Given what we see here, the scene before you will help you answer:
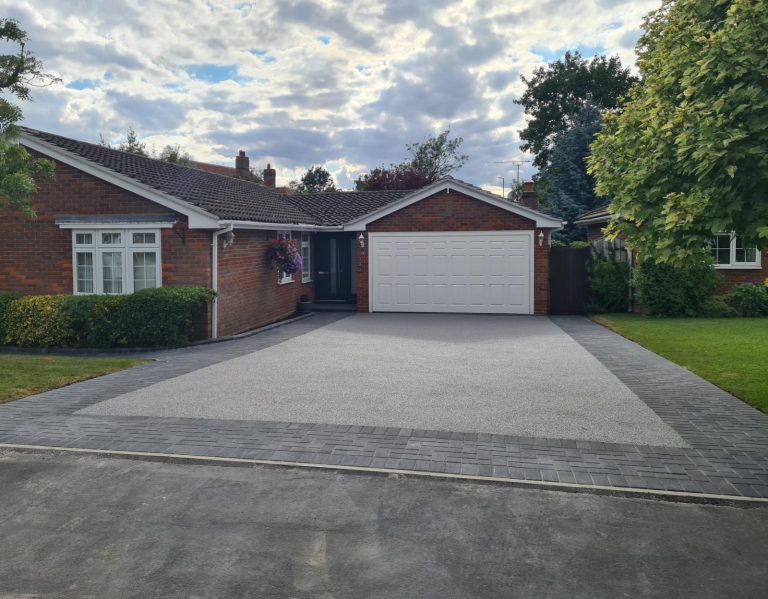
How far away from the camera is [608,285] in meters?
20.2

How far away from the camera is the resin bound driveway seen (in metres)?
6.36

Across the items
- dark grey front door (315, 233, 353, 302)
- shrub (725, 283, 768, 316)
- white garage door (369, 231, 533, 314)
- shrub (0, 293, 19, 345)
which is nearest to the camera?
shrub (0, 293, 19, 345)

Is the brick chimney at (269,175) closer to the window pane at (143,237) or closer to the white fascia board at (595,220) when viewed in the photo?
the white fascia board at (595,220)

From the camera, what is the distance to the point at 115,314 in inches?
542

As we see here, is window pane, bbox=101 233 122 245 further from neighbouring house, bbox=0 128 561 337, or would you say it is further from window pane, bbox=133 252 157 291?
window pane, bbox=133 252 157 291

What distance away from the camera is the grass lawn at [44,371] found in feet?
31.8

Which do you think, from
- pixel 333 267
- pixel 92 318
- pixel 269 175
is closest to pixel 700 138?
pixel 92 318

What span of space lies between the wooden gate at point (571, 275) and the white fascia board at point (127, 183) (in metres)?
11.0

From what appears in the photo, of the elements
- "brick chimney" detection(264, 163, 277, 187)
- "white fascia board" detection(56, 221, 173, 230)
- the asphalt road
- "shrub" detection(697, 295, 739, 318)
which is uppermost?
"brick chimney" detection(264, 163, 277, 187)

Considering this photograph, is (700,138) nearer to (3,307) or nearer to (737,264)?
(3,307)

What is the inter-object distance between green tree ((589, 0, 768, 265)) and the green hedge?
30.6ft

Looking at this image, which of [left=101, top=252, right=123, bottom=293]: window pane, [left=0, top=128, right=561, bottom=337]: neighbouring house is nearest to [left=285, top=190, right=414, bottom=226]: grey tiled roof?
[left=0, top=128, right=561, bottom=337]: neighbouring house

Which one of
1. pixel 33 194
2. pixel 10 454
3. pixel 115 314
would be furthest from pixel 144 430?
pixel 33 194

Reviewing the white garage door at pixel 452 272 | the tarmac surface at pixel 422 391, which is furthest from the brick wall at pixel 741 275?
the tarmac surface at pixel 422 391
